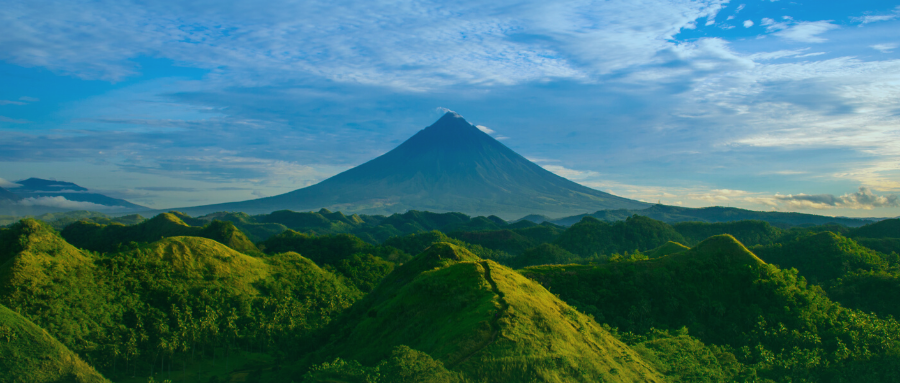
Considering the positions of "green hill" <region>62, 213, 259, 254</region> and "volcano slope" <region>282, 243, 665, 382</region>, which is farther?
"green hill" <region>62, 213, 259, 254</region>

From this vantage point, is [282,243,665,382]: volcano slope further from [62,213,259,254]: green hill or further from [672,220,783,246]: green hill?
[672,220,783,246]: green hill

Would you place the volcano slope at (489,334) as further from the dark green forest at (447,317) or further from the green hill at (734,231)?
the green hill at (734,231)

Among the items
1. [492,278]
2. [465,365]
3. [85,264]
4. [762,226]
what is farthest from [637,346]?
[762,226]

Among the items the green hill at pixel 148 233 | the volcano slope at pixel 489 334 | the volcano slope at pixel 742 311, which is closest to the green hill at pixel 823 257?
the volcano slope at pixel 742 311

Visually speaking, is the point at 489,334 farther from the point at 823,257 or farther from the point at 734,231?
the point at 734,231

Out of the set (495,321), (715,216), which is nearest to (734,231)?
(495,321)

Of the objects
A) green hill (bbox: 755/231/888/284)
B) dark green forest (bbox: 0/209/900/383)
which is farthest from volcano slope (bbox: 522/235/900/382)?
green hill (bbox: 755/231/888/284)

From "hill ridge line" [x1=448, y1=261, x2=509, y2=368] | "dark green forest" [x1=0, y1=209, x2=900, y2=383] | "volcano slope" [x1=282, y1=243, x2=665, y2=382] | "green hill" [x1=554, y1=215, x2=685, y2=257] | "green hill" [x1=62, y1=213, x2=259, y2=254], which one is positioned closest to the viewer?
"volcano slope" [x1=282, y1=243, x2=665, y2=382]
